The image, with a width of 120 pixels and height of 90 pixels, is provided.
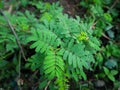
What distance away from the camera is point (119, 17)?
3100mm

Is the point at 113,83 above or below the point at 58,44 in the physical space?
below

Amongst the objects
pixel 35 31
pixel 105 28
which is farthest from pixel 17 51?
pixel 105 28

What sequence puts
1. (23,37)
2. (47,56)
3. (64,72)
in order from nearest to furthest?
1. (47,56)
2. (64,72)
3. (23,37)

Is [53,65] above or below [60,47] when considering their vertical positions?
below

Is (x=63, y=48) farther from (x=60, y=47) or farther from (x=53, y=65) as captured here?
(x=53, y=65)

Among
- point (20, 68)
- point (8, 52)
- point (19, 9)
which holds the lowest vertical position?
point (20, 68)

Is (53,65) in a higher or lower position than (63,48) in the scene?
lower

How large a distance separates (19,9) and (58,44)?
1364 mm

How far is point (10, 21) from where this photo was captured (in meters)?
2.71

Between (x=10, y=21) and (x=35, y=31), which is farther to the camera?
(x=10, y=21)

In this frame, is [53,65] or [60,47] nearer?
[53,65]

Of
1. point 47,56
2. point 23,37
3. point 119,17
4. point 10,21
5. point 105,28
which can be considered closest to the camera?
point 47,56

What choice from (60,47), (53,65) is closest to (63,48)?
(60,47)

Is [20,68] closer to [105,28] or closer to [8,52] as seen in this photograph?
[8,52]
